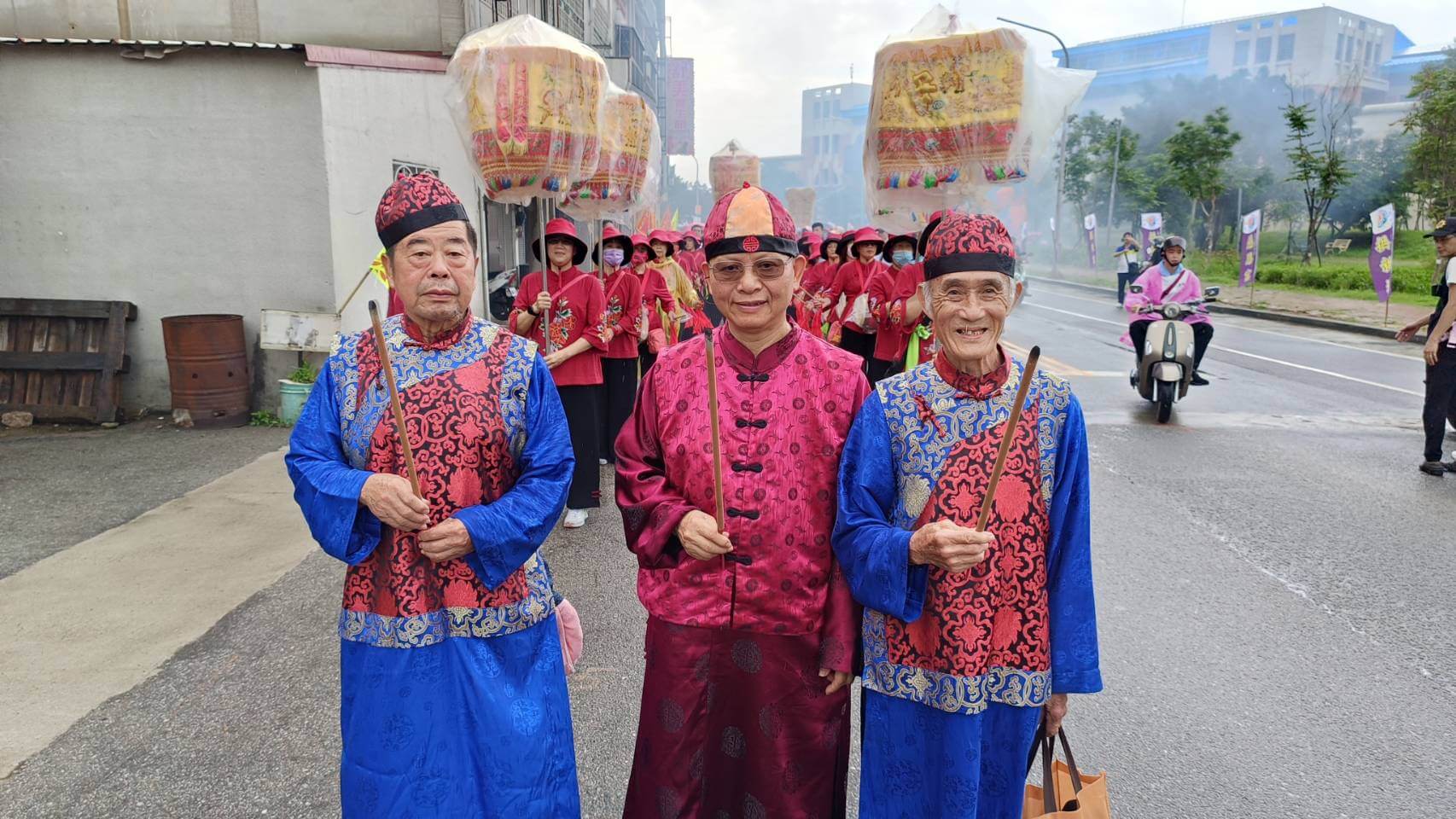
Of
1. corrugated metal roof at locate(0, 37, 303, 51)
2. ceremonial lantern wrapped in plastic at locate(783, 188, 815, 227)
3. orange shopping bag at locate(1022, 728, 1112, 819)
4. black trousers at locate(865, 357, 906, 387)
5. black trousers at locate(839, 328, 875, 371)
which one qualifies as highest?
corrugated metal roof at locate(0, 37, 303, 51)

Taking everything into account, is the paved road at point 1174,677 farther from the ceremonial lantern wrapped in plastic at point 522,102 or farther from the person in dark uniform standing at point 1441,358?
the ceremonial lantern wrapped in plastic at point 522,102

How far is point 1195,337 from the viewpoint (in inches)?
366

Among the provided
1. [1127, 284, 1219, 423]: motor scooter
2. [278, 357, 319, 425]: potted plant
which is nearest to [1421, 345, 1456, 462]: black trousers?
[1127, 284, 1219, 423]: motor scooter

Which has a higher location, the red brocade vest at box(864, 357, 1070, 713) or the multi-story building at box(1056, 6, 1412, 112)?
the multi-story building at box(1056, 6, 1412, 112)

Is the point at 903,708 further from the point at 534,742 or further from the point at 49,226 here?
the point at 49,226

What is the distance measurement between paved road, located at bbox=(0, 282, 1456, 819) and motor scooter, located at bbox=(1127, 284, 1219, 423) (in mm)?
1969

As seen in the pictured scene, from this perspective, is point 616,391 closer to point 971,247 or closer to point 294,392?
point 294,392

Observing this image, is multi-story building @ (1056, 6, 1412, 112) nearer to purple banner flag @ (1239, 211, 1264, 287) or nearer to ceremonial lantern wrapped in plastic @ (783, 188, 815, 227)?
purple banner flag @ (1239, 211, 1264, 287)

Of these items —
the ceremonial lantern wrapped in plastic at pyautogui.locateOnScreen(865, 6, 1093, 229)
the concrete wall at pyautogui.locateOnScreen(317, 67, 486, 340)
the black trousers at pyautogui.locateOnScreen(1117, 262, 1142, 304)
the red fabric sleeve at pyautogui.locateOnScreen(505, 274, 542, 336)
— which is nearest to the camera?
the ceremonial lantern wrapped in plastic at pyautogui.locateOnScreen(865, 6, 1093, 229)

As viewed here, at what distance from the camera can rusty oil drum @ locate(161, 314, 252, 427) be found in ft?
26.5

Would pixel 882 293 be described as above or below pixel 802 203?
below

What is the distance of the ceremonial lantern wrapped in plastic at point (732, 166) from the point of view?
14.4 meters

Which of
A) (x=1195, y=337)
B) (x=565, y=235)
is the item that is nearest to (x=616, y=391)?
(x=565, y=235)

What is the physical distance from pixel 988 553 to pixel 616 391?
493 cm
